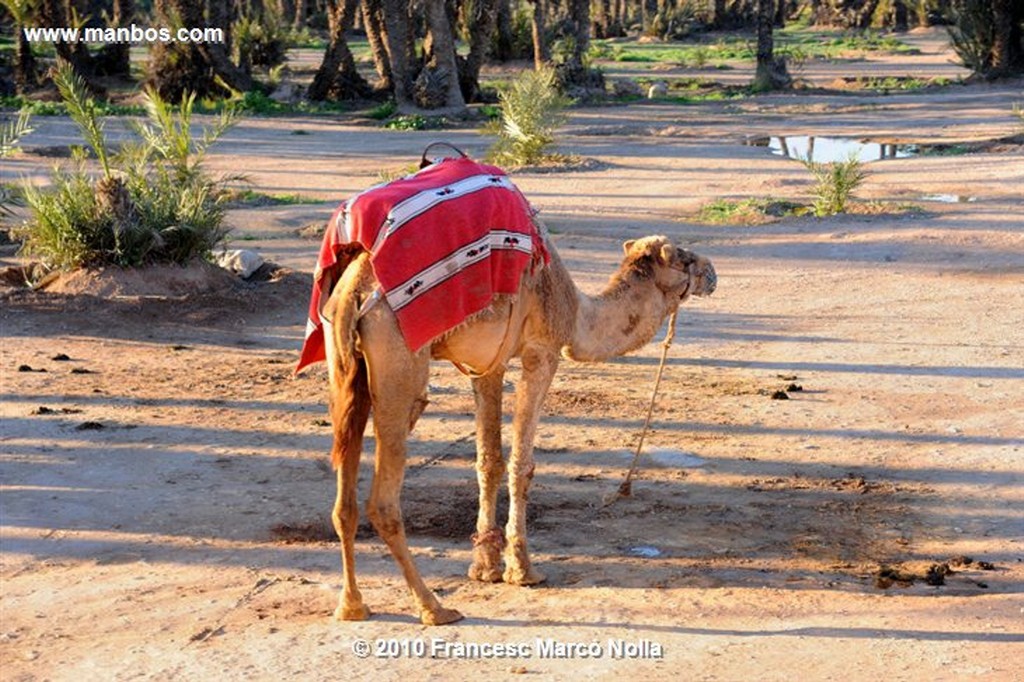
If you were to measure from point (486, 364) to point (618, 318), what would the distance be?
76 centimetres

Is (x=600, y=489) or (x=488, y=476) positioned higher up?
(x=488, y=476)

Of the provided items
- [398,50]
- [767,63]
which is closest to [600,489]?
[398,50]

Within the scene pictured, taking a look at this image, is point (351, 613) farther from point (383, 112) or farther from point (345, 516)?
point (383, 112)

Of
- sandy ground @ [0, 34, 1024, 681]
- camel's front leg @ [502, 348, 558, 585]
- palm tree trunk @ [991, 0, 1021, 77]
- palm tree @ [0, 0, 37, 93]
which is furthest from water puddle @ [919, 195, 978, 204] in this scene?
palm tree @ [0, 0, 37, 93]

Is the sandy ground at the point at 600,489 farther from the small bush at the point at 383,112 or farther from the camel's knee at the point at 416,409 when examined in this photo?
the small bush at the point at 383,112

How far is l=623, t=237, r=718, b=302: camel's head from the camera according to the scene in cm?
681

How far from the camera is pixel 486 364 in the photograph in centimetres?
628

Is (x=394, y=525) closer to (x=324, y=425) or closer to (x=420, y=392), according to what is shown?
(x=420, y=392)

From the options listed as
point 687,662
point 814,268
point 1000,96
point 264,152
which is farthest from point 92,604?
point 1000,96

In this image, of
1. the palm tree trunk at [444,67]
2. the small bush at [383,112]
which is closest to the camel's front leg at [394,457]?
the small bush at [383,112]

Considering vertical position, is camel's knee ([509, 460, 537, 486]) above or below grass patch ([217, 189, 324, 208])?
above

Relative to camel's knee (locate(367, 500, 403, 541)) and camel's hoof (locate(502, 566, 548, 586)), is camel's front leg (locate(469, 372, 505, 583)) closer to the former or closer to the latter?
camel's hoof (locate(502, 566, 548, 586))

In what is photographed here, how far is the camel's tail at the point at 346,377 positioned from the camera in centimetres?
578

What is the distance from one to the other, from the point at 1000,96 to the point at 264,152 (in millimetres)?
15602
